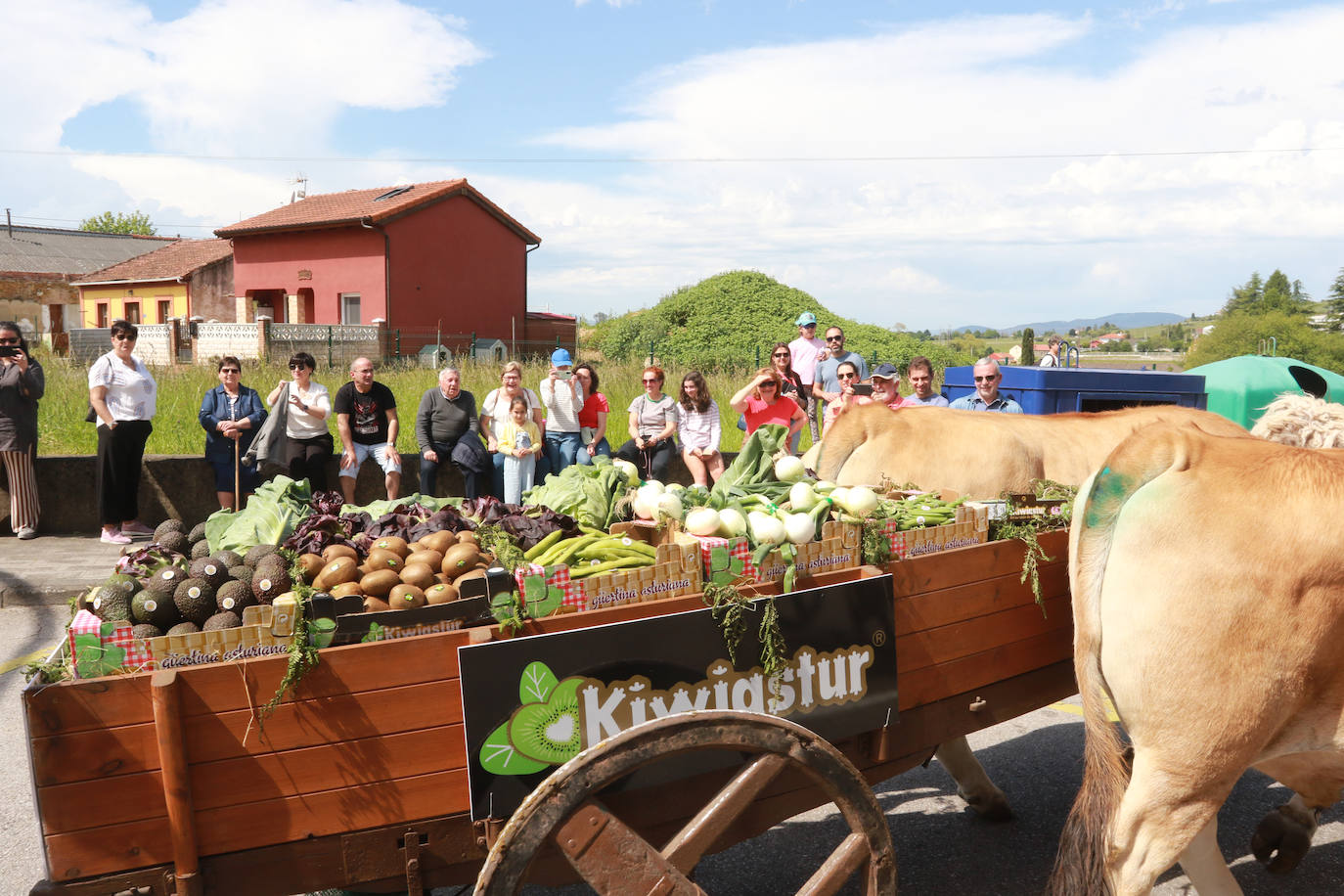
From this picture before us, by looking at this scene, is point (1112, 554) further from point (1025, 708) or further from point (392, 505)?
point (392, 505)

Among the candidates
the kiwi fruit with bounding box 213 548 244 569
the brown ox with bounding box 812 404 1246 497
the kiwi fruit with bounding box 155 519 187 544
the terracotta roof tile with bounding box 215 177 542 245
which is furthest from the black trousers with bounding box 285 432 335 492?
the terracotta roof tile with bounding box 215 177 542 245

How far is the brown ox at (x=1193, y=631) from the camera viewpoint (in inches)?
107

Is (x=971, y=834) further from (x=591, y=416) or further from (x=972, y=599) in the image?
(x=591, y=416)

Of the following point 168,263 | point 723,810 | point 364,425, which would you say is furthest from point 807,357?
point 168,263

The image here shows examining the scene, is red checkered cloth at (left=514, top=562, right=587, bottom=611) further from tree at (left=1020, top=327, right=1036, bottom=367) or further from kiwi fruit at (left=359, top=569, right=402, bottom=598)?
tree at (left=1020, top=327, right=1036, bottom=367)

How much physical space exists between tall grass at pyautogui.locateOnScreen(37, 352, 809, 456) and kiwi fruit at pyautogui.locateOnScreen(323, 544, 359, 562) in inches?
314

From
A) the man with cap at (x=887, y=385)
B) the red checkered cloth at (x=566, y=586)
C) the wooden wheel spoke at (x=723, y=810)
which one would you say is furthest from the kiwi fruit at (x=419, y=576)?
the man with cap at (x=887, y=385)

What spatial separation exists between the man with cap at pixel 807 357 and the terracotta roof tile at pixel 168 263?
2993 cm

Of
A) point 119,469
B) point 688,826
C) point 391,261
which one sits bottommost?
point 688,826

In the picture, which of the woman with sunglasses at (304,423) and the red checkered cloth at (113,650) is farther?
the woman with sunglasses at (304,423)

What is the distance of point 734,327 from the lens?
28844 mm

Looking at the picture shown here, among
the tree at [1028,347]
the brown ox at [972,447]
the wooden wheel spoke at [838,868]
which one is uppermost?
the tree at [1028,347]

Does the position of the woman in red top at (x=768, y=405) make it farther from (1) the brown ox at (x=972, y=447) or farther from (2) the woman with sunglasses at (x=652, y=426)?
(1) the brown ox at (x=972, y=447)

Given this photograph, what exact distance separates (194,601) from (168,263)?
1540 inches
